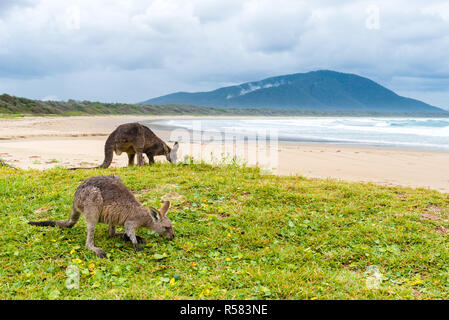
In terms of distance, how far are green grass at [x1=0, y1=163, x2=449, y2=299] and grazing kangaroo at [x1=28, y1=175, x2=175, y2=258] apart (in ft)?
0.68

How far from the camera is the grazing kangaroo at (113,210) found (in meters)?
4.67

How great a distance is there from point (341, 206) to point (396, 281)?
8.15ft

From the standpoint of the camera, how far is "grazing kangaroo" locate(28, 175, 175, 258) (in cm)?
467

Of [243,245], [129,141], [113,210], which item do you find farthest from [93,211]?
[129,141]

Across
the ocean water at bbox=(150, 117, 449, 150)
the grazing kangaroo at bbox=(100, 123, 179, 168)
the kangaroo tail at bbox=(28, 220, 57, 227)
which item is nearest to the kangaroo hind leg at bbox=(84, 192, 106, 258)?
the kangaroo tail at bbox=(28, 220, 57, 227)

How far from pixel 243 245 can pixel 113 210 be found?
6.07ft

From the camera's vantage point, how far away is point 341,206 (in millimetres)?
6539

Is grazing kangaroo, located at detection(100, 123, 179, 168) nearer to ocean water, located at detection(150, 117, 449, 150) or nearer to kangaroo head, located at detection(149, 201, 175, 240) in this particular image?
kangaroo head, located at detection(149, 201, 175, 240)

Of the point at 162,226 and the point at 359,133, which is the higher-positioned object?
the point at 359,133

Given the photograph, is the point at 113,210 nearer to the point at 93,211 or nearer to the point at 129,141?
the point at 93,211

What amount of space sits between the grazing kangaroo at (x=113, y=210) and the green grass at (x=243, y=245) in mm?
208

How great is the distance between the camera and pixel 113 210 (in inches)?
188

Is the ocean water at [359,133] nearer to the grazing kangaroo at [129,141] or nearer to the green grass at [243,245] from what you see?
the grazing kangaroo at [129,141]
